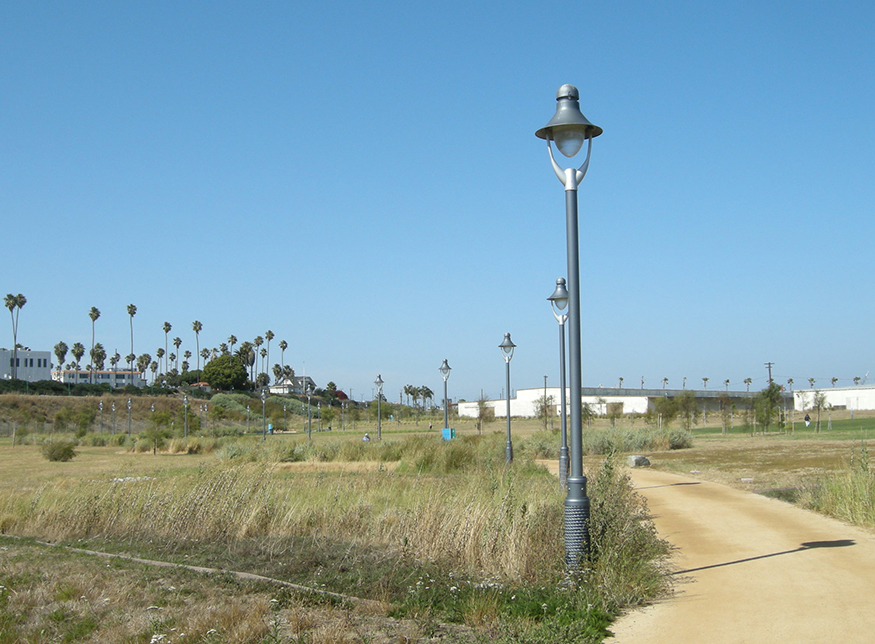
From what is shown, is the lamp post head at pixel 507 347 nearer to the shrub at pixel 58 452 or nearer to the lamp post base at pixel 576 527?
the lamp post base at pixel 576 527

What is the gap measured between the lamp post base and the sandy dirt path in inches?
31.2

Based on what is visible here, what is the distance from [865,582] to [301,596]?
5.47m

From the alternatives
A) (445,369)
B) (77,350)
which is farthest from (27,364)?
(445,369)

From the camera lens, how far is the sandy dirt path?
6.18 meters

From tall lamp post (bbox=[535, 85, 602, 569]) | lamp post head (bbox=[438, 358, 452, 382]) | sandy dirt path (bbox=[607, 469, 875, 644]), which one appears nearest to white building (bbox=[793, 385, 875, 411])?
lamp post head (bbox=[438, 358, 452, 382])

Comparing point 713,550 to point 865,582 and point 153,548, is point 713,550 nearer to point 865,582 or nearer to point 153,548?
point 865,582

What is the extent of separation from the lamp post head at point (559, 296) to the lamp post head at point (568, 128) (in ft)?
24.2

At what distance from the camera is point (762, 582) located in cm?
780

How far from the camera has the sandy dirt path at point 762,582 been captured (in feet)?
20.3

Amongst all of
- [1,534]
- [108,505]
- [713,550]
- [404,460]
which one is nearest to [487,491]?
[713,550]

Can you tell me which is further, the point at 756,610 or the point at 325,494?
the point at 325,494

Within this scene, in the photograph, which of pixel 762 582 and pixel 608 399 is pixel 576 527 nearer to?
pixel 762 582

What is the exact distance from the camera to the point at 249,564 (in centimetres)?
927

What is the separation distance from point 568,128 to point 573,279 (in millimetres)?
1539
